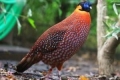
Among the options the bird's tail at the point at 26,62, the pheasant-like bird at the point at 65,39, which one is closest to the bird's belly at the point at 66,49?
the pheasant-like bird at the point at 65,39

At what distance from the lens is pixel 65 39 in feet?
14.3

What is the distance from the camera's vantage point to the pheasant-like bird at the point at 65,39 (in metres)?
4.34

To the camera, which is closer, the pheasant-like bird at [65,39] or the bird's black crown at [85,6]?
the pheasant-like bird at [65,39]

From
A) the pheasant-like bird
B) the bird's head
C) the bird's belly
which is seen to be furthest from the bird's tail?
the bird's head

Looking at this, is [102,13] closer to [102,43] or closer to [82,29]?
[102,43]

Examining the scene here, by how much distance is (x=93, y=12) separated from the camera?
11406mm

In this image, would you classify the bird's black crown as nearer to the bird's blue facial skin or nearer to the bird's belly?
the bird's blue facial skin

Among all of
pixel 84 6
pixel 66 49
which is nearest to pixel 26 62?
pixel 66 49

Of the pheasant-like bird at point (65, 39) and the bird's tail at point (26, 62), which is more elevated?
the pheasant-like bird at point (65, 39)

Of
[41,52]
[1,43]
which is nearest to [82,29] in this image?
[41,52]

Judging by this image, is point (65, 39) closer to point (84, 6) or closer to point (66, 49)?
point (66, 49)

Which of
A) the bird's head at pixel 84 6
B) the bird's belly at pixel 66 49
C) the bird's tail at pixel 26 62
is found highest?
the bird's head at pixel 84 6

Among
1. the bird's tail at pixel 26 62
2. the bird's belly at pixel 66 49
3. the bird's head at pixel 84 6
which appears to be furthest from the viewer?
Result: the bird's tail at pixel 26 62

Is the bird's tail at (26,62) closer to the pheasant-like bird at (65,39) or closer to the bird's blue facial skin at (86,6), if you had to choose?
the pheasant-like bird at (65,39)
